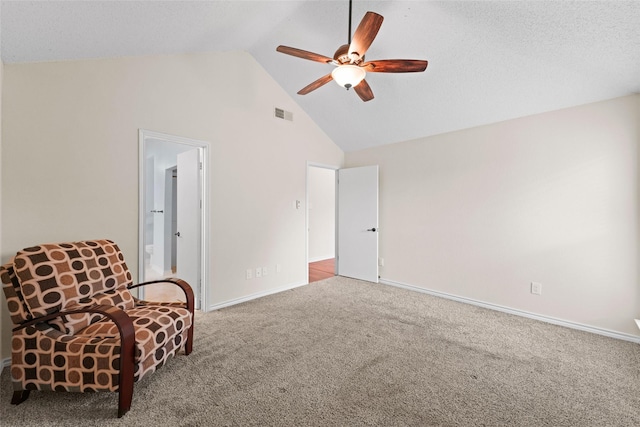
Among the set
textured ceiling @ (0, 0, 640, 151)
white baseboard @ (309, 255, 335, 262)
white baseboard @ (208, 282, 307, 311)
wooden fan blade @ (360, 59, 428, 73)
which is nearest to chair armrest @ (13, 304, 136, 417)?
white baseboard @ (208, 282, 307, 311)

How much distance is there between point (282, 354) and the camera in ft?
7.72

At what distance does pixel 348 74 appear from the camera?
7.11 feet

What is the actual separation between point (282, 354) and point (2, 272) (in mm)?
1953

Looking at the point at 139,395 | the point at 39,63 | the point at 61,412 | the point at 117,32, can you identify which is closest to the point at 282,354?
the point at 139,395

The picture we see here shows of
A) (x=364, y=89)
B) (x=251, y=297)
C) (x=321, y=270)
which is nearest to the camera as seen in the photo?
(x=364, y=89)

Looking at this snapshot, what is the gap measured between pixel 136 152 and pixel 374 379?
9.68 feet

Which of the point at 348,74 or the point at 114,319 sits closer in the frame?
the point at 114,319

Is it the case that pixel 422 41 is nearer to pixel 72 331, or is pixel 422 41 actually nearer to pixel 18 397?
pixel 72 331

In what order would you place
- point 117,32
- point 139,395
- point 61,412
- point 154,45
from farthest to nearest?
1. point 154,45
2. point 117,32
3. point 139,395
4. point 61,412

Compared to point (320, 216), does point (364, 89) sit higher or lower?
higher

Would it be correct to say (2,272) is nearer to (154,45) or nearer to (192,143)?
(192,143)

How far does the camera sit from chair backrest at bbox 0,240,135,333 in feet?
5.61

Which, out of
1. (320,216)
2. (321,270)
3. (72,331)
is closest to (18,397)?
(72,331)

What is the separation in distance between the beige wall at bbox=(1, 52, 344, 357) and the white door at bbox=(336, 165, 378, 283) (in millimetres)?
887
